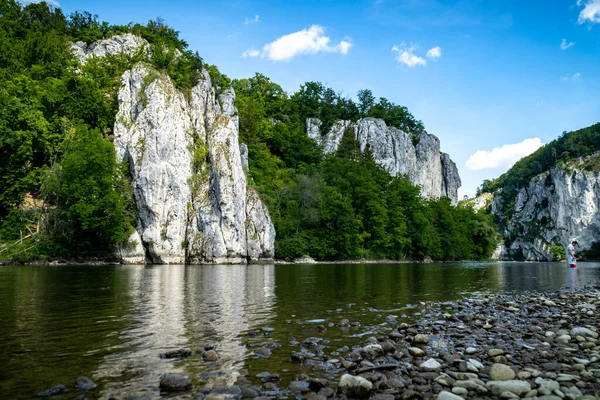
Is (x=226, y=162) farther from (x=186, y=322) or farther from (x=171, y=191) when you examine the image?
(x=186, y=322)

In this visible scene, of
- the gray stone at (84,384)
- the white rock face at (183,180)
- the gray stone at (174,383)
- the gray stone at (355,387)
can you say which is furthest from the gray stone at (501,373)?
the white rock face at (183,180)

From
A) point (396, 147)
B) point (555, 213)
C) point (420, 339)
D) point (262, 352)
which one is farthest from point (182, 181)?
point (555, 213)

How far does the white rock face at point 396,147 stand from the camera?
104 metres

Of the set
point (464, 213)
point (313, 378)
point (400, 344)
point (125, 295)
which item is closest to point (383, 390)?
point (313, 378)

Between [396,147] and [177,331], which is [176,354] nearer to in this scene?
[177,331]

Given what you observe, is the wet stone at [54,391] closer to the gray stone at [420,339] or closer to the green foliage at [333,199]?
the gray stone at [420,339]

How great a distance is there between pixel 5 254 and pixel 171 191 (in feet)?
66.7

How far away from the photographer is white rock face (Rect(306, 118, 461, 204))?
104062mm

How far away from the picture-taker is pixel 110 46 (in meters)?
71.4

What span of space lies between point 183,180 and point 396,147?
71076 mm

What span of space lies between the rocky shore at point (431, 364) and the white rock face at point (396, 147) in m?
88.7

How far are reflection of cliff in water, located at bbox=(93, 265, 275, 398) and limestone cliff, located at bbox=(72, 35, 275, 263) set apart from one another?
3652 centimetres

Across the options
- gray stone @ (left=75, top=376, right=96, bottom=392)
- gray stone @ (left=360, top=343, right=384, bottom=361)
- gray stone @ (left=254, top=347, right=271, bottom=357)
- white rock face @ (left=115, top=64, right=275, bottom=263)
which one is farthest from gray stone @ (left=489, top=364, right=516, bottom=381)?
white rock face @ (left=115, top=64, right=275, bottom=263)

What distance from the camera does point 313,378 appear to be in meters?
5.89
